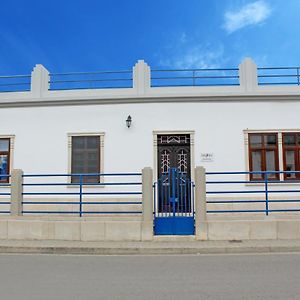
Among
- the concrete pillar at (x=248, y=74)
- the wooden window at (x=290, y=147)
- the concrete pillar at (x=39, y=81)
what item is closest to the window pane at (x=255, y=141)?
the wooden window at (x=290, y=147)

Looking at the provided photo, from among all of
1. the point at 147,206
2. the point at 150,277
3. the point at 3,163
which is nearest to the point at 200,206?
the point at 147,206

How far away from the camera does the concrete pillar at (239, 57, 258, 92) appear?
14.6 meters

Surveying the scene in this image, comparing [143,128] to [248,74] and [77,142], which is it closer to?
[77,142]

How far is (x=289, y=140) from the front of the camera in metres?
14.6

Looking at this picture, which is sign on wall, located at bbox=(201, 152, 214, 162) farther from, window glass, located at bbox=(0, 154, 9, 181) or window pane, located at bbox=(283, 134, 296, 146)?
window glass, located at bbox=(0, 154, 9, 181)

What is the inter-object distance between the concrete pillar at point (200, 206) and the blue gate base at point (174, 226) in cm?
26

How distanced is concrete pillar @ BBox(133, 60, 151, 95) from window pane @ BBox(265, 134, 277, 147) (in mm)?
5299

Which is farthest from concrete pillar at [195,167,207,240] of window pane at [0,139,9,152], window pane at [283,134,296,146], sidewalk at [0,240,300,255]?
window pane at [0,139,9,152]

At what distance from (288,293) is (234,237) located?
13.9ft

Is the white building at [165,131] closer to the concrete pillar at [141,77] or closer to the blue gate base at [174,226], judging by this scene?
the concrete pillar at [141,77]

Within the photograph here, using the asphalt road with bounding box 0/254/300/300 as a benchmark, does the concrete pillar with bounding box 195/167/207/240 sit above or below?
above

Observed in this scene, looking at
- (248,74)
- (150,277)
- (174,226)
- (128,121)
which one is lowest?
(150,277)

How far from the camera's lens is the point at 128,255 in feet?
28.3

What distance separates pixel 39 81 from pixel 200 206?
9.30m
